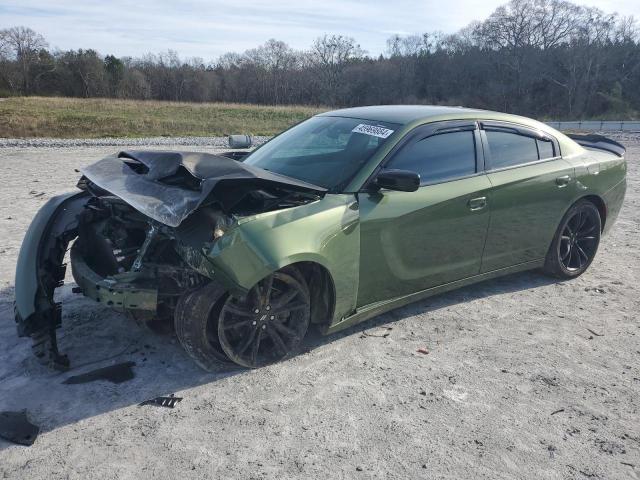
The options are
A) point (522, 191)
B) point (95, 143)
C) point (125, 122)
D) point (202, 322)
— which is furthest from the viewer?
point (125, 122)

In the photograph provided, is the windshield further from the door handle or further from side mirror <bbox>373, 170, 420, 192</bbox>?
the door handle

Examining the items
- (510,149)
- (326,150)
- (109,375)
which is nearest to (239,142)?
(326,150)

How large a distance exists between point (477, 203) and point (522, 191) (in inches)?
23.9

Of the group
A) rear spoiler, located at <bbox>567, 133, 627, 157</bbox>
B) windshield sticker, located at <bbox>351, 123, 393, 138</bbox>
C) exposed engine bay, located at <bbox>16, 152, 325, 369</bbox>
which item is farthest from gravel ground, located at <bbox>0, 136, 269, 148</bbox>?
exposed engine bay, located at <bbox>16, 152, 325, 369</bbox>

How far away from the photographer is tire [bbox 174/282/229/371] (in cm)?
335

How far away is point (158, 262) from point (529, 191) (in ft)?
10.7

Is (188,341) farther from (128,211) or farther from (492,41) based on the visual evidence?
(492,41)

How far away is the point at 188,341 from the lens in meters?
3.42

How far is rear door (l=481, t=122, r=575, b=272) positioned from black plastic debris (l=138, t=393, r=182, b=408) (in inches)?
111

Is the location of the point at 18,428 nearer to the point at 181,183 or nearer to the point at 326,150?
the point at 181,183

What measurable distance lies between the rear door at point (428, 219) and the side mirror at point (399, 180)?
0.49ft

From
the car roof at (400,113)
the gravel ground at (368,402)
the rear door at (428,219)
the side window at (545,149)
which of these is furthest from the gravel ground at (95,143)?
the gravel ground at (368,402)

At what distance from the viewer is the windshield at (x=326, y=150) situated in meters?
4.06

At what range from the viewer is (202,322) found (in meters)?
3.37
